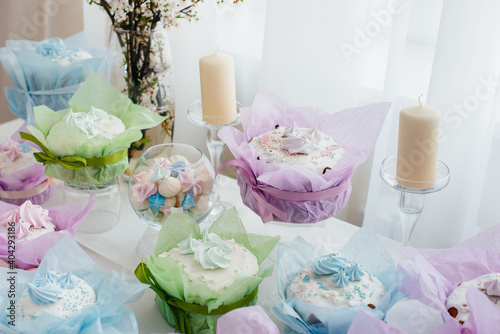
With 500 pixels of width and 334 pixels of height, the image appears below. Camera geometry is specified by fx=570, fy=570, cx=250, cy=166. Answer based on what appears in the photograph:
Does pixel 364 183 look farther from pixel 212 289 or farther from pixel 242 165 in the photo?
pixel 212 289

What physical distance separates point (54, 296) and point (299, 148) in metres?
0.51

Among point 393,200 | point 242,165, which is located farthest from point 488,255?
point 393,200

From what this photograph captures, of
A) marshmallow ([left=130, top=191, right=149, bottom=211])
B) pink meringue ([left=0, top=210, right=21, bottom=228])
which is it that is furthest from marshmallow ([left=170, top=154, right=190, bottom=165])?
pink meringue ([left=0, top=210, right=21, bottom=228])

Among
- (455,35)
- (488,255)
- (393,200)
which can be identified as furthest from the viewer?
(393,200)

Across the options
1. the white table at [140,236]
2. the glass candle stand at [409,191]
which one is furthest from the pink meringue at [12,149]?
the glass candle stand at [409,191]

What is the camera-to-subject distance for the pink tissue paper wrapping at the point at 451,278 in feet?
2.59

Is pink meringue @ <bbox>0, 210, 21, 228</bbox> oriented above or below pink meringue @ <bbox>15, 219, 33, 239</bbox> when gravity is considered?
above

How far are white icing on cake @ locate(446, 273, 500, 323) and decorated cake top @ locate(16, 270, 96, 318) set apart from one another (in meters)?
0.58

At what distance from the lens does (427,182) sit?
105cm

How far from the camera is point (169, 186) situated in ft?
3.68

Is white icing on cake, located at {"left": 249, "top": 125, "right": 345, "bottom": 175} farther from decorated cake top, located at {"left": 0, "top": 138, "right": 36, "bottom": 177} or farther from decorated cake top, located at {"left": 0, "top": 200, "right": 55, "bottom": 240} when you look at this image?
decorated cake top, located at {"left": 0, "top": 138, "right": 36, "bottom": 177}

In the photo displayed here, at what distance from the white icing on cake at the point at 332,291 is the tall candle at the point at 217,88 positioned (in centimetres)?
48

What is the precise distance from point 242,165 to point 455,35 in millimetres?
635

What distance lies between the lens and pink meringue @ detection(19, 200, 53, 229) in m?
1.11
